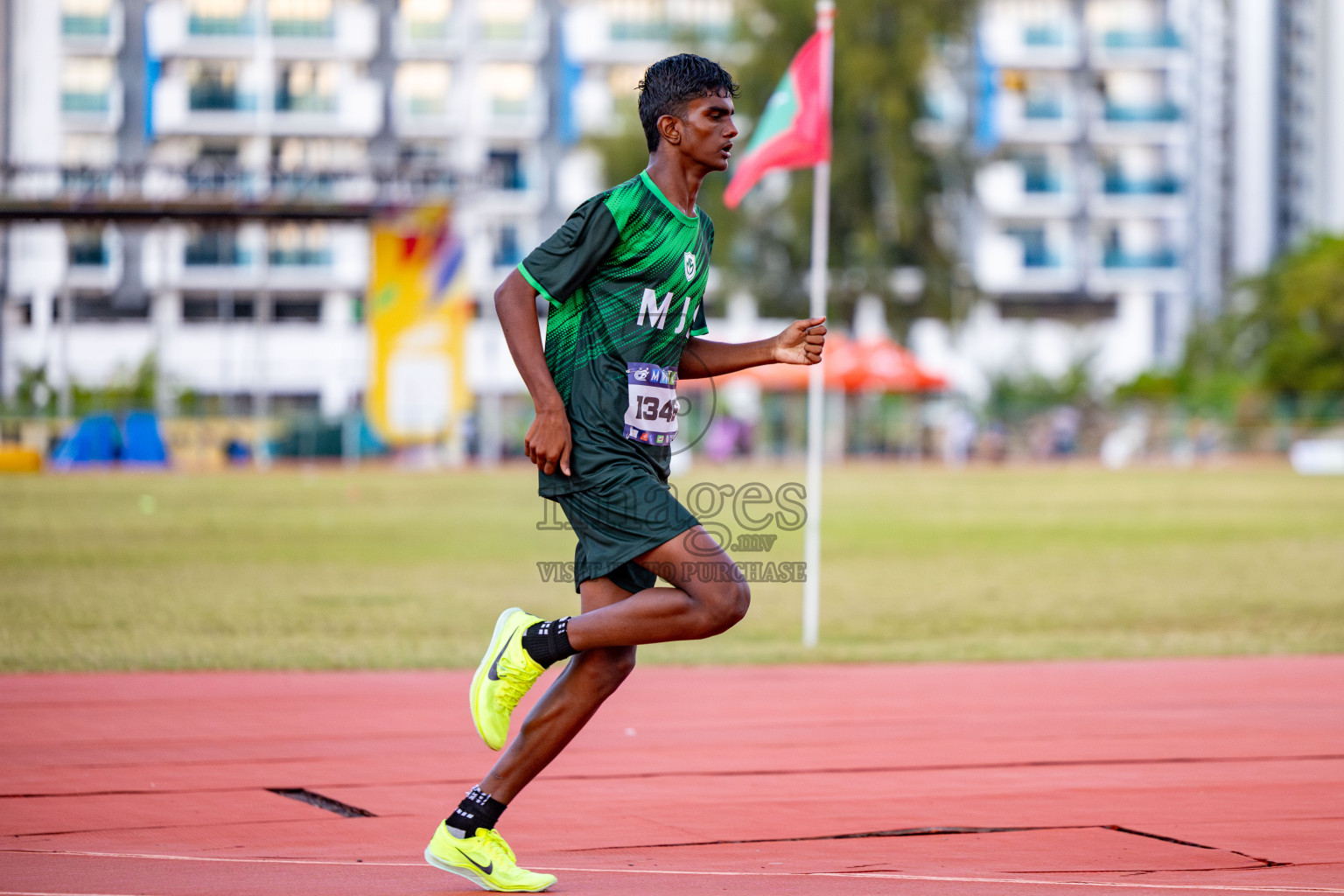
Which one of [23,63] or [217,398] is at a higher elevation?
[23,63]

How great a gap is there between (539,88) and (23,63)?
21851 millimetres

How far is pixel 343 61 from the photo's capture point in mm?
70125

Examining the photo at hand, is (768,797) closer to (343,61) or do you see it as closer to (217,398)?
(217,398)

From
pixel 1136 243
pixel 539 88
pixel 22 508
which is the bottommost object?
pixel 22 508

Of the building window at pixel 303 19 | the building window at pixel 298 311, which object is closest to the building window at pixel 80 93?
the building window at pixel 303 19

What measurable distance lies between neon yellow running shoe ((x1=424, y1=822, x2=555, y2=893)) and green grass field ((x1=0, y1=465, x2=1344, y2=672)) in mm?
5481

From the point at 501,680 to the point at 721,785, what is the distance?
1831 millimetres

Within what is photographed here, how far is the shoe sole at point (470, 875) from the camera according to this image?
4.16 metres

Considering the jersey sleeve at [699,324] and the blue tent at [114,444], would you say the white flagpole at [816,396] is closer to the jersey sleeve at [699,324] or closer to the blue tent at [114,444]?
the jersey sleeve at [699,324]

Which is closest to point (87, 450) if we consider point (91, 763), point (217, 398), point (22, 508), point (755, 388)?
point (217, 398)

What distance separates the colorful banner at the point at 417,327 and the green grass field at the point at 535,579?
11.3 metres

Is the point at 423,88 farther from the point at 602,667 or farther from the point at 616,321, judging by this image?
the point at 602,667

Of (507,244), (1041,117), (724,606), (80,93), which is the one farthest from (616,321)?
(1041,117)

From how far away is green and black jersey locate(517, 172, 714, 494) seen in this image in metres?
4.15
